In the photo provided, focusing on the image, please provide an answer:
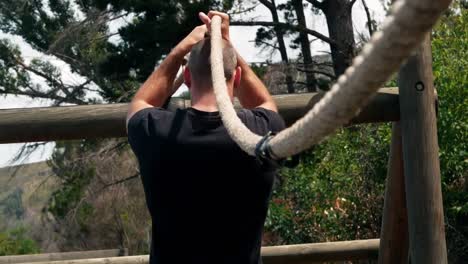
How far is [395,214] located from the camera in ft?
11.4

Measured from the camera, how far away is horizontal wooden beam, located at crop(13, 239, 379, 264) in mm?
3830

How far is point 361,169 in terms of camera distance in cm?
788

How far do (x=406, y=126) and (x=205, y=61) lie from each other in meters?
1.14

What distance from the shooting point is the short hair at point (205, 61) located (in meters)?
2.32

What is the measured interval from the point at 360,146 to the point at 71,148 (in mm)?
12794

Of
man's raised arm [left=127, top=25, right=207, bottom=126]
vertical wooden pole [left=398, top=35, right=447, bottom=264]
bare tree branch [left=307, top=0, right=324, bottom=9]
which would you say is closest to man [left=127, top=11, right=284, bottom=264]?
man's raised arm [left=127, top=25, right=207, bottom=126]

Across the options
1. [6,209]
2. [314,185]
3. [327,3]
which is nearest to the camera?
[314,185]

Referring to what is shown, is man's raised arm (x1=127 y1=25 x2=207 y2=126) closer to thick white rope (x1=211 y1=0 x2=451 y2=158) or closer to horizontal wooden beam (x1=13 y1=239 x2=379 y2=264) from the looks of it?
thick white rope (x1=211 y1=0 x2=451 y2=158)

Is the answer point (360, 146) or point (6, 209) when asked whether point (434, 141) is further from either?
point (6, 209)

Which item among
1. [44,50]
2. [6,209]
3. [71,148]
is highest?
[44,50]

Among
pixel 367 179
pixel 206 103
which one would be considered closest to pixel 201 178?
pixel 206 103

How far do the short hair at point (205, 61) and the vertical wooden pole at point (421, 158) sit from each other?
0.98 m

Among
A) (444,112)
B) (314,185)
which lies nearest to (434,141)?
(444,112)

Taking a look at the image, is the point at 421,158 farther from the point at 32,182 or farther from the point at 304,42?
the point at 32,182
